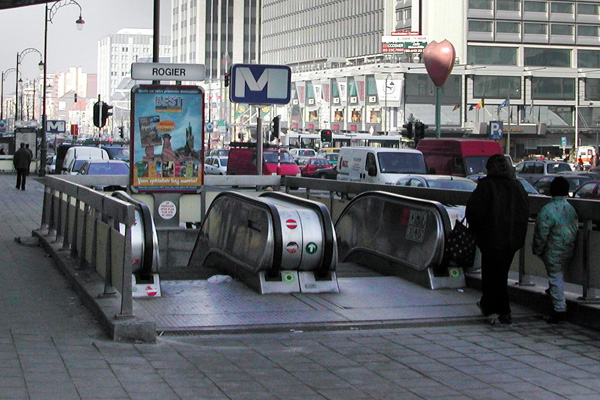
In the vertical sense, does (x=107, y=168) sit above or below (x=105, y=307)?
above

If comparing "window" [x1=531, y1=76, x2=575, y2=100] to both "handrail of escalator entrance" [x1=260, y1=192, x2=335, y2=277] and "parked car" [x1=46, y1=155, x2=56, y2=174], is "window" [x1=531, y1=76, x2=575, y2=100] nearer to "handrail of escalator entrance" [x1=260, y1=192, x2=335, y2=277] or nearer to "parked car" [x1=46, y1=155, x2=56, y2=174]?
"parked car" [x1=46, y1=155, x2=56, y2=174]

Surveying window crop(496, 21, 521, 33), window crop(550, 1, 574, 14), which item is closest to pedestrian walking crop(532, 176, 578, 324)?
window crop(496, 21, 521, 33)

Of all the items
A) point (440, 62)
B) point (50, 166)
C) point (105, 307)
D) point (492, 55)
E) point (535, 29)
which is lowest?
point (105, 307)

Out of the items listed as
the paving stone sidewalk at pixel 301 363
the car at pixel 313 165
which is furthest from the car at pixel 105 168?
the car at pixel 313 165

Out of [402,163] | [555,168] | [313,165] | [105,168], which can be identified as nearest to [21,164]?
[105,168]

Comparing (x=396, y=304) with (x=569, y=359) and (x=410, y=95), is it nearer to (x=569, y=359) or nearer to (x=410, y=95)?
(x=569, y=359)

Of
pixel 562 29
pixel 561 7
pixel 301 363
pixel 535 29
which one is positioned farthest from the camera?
pixel 562 29

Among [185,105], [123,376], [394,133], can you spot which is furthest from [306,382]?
[394,133]

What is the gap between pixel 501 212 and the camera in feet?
31.0

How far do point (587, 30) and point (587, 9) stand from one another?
2.22 m

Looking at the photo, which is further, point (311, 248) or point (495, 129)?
point (495, 129)

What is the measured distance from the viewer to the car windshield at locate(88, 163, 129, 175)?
1198 inches

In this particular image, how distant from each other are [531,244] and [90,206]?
16.0ft

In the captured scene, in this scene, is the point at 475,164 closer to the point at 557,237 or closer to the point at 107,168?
the point at 107,168
